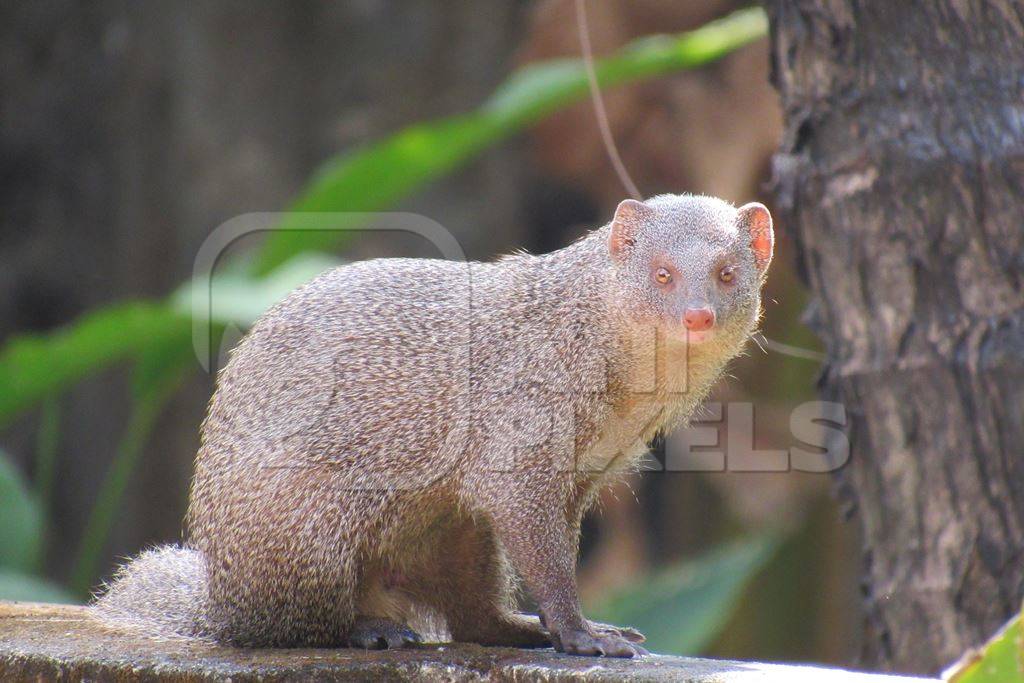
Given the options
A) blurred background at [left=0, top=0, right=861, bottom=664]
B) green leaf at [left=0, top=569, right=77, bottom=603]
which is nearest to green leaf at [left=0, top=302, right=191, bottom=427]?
green leaf at [left=0, top=569, right=77, bottom=603]

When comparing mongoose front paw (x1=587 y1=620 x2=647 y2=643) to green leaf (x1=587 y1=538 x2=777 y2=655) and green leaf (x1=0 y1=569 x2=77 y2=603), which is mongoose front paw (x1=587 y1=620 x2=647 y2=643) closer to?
green leaf (x1=587 y1=538 x2=777 y2=655)

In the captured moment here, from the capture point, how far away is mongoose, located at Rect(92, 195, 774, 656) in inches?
116

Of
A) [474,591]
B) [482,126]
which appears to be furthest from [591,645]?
[482,126]

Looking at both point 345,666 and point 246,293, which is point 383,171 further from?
point 345,666

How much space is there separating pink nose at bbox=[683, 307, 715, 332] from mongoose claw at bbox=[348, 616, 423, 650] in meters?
1.01

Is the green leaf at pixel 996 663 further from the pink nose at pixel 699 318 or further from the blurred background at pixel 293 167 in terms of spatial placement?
the blurred background at pixel 293 167

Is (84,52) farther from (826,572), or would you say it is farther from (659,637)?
(826,572)

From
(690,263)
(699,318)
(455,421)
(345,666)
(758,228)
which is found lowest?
(345,666)

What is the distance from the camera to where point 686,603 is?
5.25 meters

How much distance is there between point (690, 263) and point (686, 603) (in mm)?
2663

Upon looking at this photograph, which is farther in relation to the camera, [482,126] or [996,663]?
[482,126]

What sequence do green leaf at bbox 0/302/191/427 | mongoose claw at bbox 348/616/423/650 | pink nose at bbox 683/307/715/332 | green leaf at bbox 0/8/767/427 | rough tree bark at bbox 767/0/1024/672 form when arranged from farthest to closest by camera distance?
green leaf at bbox 0/8/767/427, green leaf at bbox 0/302/191/427, rough tree bark at bbox 767/0/1024/672, mongoose claw at bbox 348/616/423/650, pink nose at bbox 683/307/715/332

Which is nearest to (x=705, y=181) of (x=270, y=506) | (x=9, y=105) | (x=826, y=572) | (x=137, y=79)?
(x=826, y=572)

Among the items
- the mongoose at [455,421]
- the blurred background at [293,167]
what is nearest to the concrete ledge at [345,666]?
the mongoose at [455,421]
